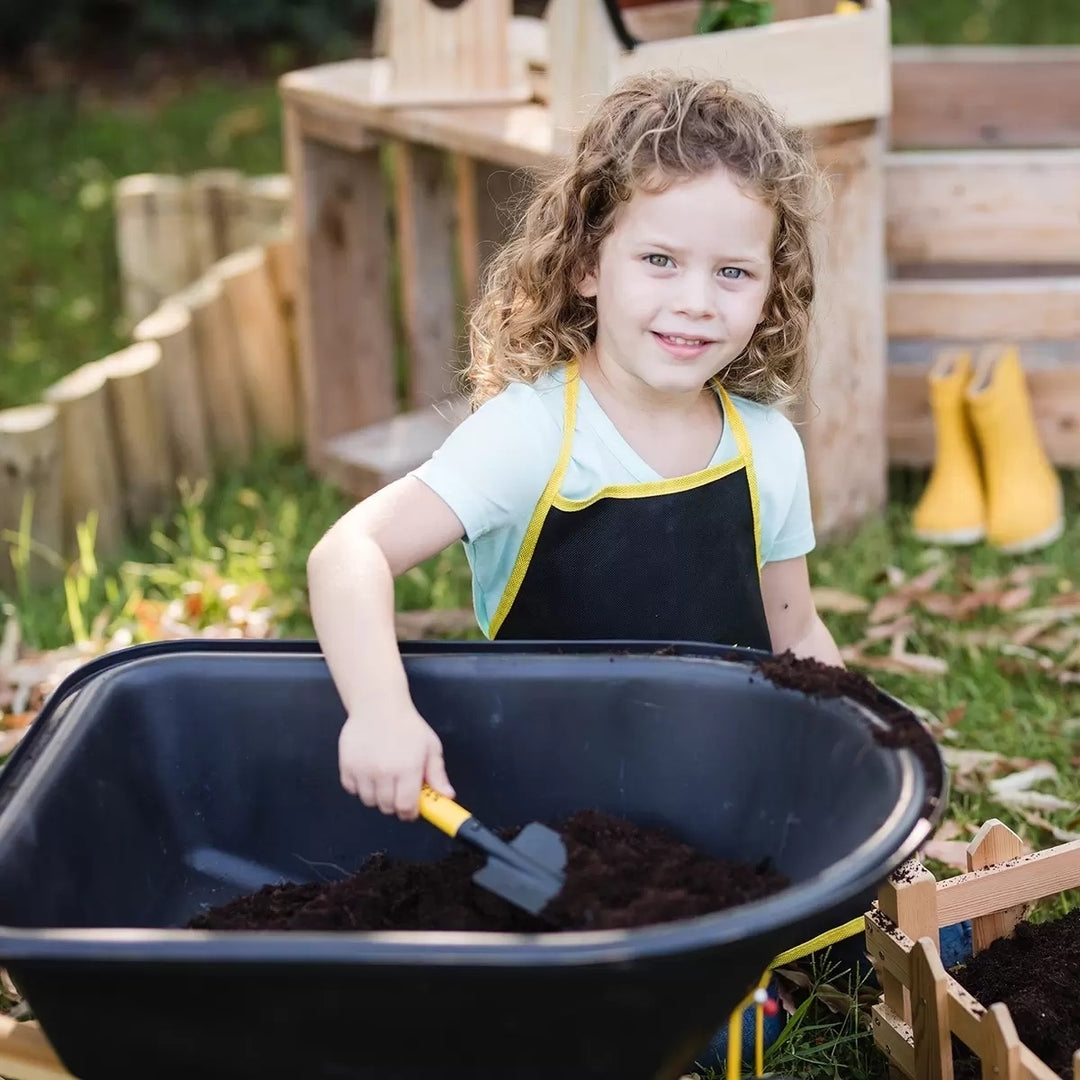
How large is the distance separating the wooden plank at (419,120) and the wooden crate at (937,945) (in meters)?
1.63

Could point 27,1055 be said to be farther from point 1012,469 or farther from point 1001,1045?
point 1012,469

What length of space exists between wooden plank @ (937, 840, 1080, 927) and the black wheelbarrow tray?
34 centimetres

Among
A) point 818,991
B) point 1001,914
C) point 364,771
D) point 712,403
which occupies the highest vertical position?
point 712,403

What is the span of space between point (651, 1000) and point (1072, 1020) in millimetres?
648

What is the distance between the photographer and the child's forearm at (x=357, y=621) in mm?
1427

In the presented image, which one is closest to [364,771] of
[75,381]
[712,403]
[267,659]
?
[267,659]

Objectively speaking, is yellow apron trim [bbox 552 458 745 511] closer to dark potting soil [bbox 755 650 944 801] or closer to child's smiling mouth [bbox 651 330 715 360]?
child's smiling mouth [bbox 651 330 715 360]

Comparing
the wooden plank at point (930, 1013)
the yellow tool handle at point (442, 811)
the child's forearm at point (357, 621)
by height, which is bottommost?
the wooden plank at point (930, 1013)

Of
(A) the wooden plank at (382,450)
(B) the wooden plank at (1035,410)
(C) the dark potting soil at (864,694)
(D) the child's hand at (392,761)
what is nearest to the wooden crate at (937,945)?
(C) the dark potting soil at (864,694)

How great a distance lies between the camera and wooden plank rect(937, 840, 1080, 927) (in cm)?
167

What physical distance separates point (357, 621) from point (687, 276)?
515 millimetres

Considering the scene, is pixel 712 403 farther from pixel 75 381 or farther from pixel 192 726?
pixel 75 381

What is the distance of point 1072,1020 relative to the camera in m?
1.57

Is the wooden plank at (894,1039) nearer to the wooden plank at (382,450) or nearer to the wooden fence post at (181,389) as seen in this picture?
the wooden plank at (382,450)
